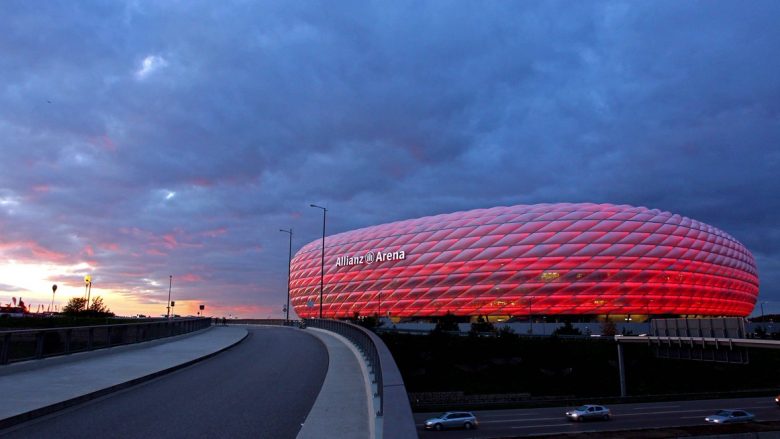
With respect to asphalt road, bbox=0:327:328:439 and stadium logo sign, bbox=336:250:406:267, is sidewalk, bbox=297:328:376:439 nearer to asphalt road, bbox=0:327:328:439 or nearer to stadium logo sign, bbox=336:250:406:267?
asphalt road, bbox=0:327:328:439

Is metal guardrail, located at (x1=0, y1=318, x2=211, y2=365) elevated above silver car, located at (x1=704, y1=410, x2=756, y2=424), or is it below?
above

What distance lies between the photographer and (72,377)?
11.8 meters

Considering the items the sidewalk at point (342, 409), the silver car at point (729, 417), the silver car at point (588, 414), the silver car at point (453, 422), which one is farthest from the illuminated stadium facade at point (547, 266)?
the sidewalk at point (342, 409)

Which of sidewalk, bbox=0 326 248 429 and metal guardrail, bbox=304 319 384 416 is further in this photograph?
metal guardrail, bbox=304 319 384 416

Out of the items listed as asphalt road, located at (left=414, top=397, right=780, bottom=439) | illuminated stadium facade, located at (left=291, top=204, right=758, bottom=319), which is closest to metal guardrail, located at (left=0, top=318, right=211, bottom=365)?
asphalt road, located at (left=414, top=397, right=780, bottom=439)

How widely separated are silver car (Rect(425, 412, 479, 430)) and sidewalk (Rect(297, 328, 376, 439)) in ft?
41.3

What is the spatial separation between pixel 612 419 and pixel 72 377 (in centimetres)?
2787

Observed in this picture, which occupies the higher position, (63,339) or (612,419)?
(63,339)

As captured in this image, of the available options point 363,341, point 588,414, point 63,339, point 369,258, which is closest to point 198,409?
point 63,339

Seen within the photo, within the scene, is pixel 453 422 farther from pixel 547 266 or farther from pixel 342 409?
pixel 547 266

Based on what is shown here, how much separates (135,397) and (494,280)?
81.6 metres

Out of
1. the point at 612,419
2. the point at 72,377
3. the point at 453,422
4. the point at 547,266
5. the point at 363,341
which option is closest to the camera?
the point at 72,377

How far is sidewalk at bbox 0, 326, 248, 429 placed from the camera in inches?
341

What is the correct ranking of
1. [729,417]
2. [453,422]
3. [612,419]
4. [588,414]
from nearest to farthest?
[453,422] → [729,417] → [588,414] → [612,419]
